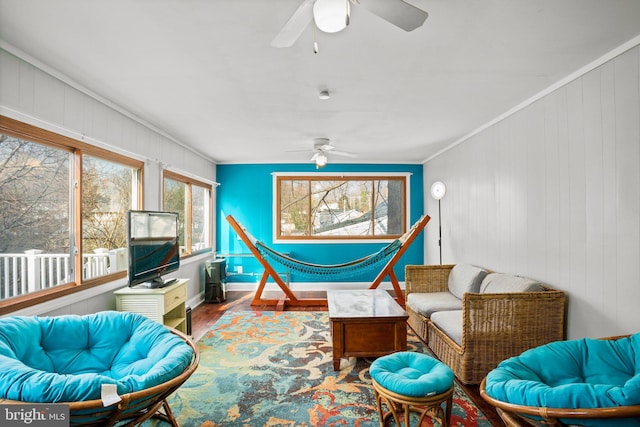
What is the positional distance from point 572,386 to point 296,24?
1843 millimetres

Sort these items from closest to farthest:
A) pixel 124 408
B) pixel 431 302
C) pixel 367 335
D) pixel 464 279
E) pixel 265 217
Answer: pixel 124 408
pixel 367 335
pixel 431 302
pixel 464 279
pixel 265 217

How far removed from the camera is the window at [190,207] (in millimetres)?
4273

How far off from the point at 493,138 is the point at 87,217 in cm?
394

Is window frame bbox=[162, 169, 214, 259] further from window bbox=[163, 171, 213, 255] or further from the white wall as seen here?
the white wall

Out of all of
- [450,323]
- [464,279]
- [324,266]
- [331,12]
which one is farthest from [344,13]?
[324,266]

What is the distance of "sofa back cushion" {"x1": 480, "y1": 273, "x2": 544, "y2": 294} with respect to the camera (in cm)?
251

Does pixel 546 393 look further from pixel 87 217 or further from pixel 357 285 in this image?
pixel 357 285

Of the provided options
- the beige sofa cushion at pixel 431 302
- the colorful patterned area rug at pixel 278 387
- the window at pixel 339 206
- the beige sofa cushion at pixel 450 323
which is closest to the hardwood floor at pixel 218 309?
the colorful patterned area rug at pixel 278 387

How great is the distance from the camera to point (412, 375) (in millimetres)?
1821

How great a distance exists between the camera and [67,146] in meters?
2.48

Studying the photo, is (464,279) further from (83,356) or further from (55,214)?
(55,214)

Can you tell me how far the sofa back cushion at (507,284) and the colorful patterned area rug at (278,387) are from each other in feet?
2.78

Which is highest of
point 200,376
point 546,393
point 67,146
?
point 67,146

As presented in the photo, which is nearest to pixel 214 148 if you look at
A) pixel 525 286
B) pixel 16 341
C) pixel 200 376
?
Answer: pixel 200 376
